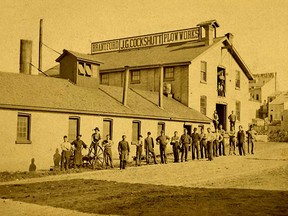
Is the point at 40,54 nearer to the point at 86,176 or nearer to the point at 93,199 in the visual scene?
the point at 86,176

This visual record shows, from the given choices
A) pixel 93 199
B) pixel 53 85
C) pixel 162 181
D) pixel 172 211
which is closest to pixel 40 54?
pixel 53 85

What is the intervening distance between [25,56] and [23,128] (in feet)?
29.8

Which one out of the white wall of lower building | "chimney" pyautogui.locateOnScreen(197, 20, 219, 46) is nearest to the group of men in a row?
the white wall of lower building

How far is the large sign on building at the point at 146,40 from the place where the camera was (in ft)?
132

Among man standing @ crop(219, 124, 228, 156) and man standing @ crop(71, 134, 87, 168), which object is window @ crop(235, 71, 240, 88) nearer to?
man standing @ crop(219, 124, 228, 156)

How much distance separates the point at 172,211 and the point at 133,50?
34390mm

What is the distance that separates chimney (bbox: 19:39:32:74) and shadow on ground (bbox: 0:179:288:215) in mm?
14044

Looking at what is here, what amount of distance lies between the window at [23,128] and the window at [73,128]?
2.59 metres

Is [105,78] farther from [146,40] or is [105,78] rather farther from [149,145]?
[149,145]

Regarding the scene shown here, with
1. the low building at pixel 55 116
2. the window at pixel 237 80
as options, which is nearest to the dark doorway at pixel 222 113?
the window at pixel 237 80

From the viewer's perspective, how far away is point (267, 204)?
1036cm

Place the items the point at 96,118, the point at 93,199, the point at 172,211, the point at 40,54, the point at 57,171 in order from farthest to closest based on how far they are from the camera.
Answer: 1. the point at 40,54
2. the point at 96,118
3. the point at 57,171
4. the point at 93,199
5. the point at 172,211

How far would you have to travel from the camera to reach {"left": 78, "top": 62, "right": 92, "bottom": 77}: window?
27.4 m

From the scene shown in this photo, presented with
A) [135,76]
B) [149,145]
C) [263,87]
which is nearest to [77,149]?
[149,145]
